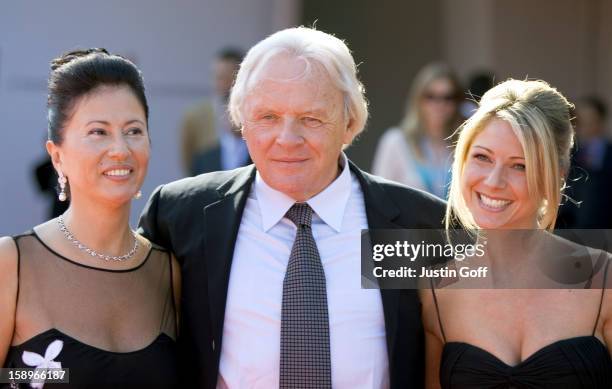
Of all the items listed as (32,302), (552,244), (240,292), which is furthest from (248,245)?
(552,244)

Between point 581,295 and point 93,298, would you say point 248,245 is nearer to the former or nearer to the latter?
point 93,298

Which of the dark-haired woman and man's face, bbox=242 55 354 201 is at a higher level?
man's face, bbox=242 55 354 201

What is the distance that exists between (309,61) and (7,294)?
1263mm

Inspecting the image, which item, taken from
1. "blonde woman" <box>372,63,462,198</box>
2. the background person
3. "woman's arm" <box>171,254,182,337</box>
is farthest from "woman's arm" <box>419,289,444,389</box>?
the background person

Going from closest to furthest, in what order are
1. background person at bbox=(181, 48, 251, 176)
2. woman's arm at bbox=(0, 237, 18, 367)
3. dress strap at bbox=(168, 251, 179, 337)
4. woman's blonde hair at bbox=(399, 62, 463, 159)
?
woman's arm at bbox=(0, 237, 18, 367) < dress strap at bbox=(168, 251, 179, 337) < woman's blonde hair at bbox=(399, 62, 463, 159) < background person at bbox=(181, 48, 251, 176)

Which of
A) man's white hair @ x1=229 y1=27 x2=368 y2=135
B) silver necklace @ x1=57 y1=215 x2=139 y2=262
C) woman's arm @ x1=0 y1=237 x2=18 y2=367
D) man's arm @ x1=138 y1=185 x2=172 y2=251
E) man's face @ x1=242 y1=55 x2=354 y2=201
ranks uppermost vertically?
man's white hair @ x1=229 y1=27 x2=368 y2=135

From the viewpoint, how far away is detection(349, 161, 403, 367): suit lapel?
3387 millimetres

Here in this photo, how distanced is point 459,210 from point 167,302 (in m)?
1.08

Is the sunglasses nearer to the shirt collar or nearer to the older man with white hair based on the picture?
the older man with white hair

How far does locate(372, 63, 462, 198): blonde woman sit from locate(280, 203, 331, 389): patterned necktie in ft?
9.90

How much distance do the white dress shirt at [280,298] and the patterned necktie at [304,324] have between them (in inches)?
1.3

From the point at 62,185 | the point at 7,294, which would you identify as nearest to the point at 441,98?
the point at 62,185

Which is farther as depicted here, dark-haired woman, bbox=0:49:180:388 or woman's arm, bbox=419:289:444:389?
woman's arm, bbox=419:289:444:389

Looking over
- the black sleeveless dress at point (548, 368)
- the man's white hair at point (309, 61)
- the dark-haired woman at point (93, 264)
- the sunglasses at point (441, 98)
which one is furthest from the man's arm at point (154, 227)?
the sunglasses at point (441, 98)
